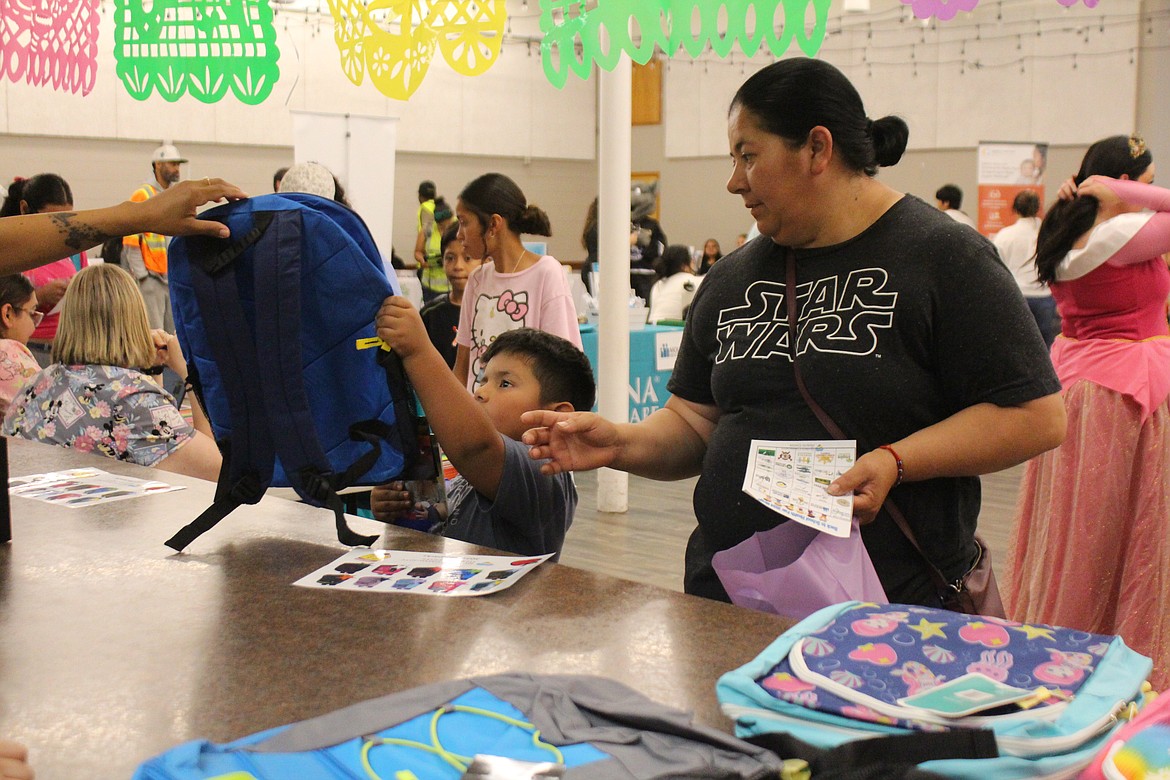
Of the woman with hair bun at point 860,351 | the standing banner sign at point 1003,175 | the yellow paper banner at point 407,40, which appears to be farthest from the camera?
the standing banner sign at point 1003,175

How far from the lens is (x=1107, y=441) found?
3.20m

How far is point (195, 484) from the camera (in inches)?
92.0

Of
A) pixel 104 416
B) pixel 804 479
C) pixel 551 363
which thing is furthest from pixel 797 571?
pixel 104 416

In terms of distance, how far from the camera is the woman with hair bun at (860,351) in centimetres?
166

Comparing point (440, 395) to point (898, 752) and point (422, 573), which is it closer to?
point (422, 573)

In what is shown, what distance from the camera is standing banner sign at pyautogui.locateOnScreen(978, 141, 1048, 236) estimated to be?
1101cm

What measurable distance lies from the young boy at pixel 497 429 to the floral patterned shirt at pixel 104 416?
107 centimetres

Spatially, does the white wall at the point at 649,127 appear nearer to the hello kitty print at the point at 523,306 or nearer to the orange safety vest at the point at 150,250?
the orange safety vest at the point at 150,250

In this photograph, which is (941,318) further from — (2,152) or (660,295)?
(2,152)

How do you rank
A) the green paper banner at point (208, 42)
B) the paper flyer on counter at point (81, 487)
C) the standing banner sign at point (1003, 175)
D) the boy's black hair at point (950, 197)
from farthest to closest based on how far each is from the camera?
1. the standing banner sign at point (1003, 175)
2. the boy's black hair at point (950, 197)
3. the green paper banner at point (208, 42)
4. the paper flyer on counter at point (81, 487)

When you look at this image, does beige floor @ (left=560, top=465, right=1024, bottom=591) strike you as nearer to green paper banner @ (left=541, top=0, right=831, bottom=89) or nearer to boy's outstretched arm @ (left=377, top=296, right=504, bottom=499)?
green paper banner @ (left=541, top=0, right=831, bottom=89)

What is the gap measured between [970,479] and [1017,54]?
43.7 ft

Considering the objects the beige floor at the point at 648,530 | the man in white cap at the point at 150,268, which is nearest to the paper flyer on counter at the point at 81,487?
the beige floor at the point at 648,530

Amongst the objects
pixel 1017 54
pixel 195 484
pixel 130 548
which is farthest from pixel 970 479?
pixel 1017 54
